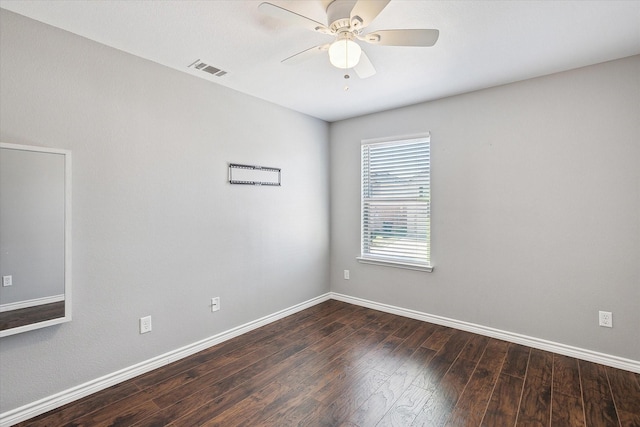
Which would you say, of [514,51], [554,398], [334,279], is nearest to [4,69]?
[514,51]

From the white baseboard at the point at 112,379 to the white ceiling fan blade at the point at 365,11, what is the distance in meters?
2.85

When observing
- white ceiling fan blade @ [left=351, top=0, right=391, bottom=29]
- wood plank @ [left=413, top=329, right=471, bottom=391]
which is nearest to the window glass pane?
wood plank @ [left=413, top=329, right=471, bottom=391]

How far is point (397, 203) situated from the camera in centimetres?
378

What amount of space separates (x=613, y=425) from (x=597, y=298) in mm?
1083

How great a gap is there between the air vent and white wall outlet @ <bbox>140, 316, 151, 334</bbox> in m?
2.11

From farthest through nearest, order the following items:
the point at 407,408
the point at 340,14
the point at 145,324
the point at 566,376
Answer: the point at 145,324 < the point at 566,376 < the point at 407,408 < the point at 340,14

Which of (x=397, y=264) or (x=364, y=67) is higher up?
(x=364, y=67)

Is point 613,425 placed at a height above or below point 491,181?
below

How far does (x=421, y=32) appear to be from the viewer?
1701mm

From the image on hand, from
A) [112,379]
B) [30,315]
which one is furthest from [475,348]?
[30,315]

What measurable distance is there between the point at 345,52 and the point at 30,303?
246cm

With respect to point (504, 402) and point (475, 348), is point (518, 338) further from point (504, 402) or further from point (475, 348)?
point (504, 402)

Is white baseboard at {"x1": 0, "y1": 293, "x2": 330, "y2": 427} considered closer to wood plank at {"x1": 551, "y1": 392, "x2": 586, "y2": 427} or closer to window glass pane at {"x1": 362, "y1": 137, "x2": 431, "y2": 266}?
window glass pane at {"x1": 362, "y1": 137, "x2": 431, "y2": 266}

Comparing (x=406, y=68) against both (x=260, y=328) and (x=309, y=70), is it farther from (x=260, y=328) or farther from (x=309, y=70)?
(x=260, y=328)
